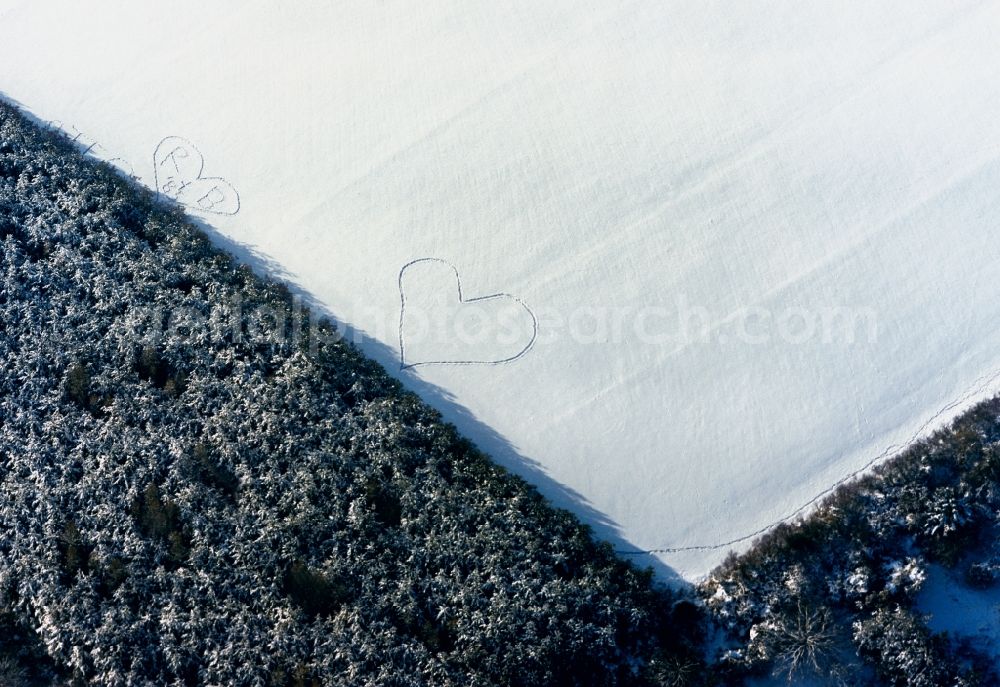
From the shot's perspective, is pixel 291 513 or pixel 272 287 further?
pixel 272 287

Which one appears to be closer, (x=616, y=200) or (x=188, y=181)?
(x=616, y=200)

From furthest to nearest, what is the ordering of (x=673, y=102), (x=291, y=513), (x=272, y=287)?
(x=673, y=102)
(x=272, y=287)
(x=291, y=513)

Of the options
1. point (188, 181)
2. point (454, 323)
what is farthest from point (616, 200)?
point (188, 181)

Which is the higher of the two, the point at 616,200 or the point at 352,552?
the point at 616,200

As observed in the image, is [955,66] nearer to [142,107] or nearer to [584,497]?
[584,497]

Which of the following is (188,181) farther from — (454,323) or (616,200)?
(616,200)

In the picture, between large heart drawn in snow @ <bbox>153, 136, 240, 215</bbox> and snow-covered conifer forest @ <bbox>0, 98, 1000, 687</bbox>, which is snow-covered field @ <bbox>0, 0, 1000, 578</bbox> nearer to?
large heart drawn in snow @ <bbox>153, 136, 240, 215</bbox>

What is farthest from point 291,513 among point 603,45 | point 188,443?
point 603,45

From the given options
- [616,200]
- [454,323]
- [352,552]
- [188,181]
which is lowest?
[352,552]
